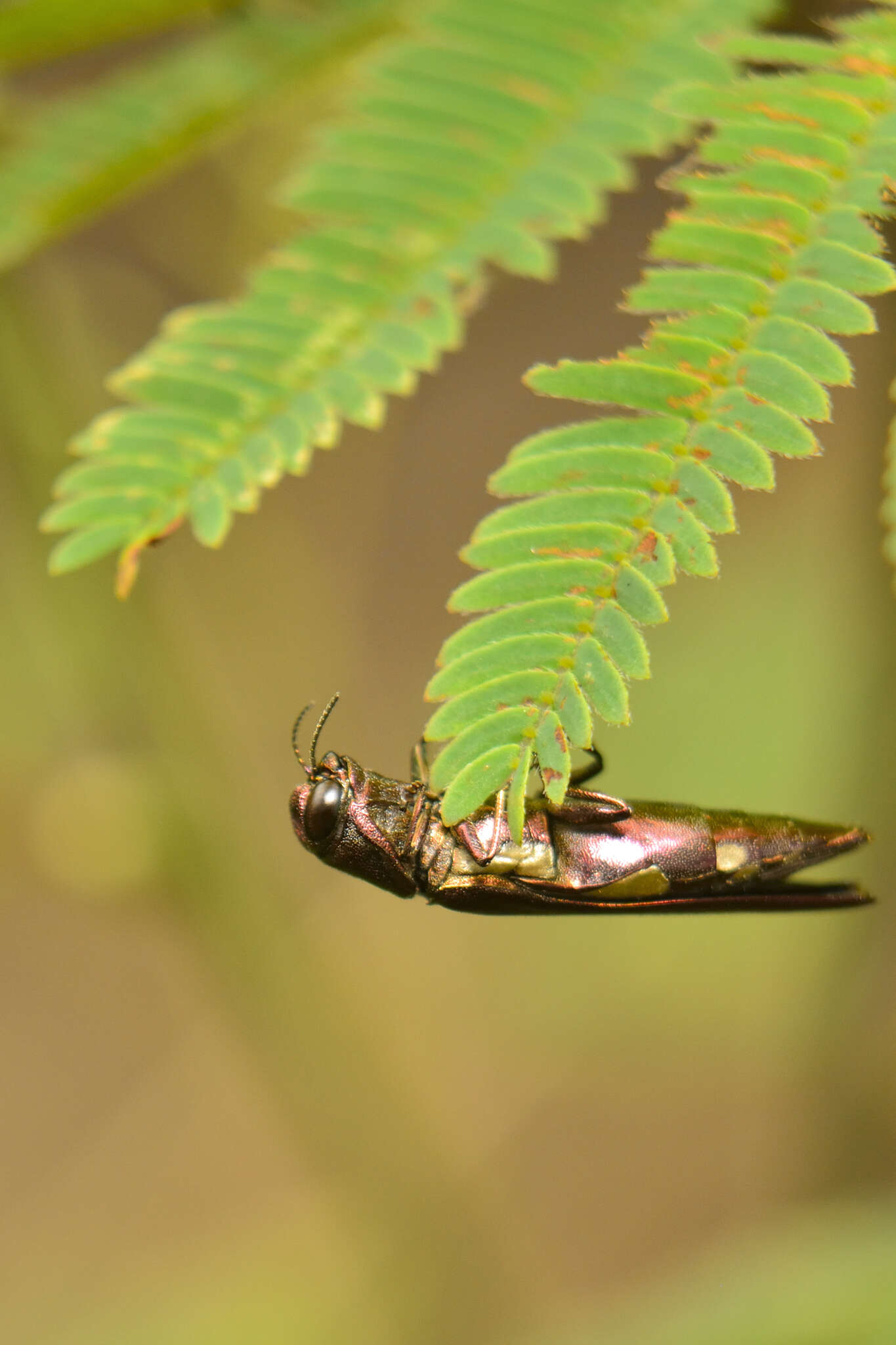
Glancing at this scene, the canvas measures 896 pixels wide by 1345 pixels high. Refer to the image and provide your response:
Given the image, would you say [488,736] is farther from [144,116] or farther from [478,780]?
[144,116]

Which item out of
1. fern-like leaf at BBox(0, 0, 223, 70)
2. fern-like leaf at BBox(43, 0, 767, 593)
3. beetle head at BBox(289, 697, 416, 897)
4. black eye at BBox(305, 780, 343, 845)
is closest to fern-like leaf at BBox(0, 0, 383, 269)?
fern-like leaf at BBox(0, 0, 223, 70)

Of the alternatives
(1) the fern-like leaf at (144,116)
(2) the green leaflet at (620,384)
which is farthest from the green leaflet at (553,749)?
(1) the fern-like leaf at (144,116)

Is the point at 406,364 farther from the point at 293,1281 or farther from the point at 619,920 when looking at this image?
the point at 293,1281

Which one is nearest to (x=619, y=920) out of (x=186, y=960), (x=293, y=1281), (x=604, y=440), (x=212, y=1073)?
(x=293, y=1281)

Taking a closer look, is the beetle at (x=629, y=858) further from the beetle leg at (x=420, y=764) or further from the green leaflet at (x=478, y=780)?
the green leaflet at (x=478, y=780)

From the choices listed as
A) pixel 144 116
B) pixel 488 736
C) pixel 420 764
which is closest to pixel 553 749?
pixel 488 736
